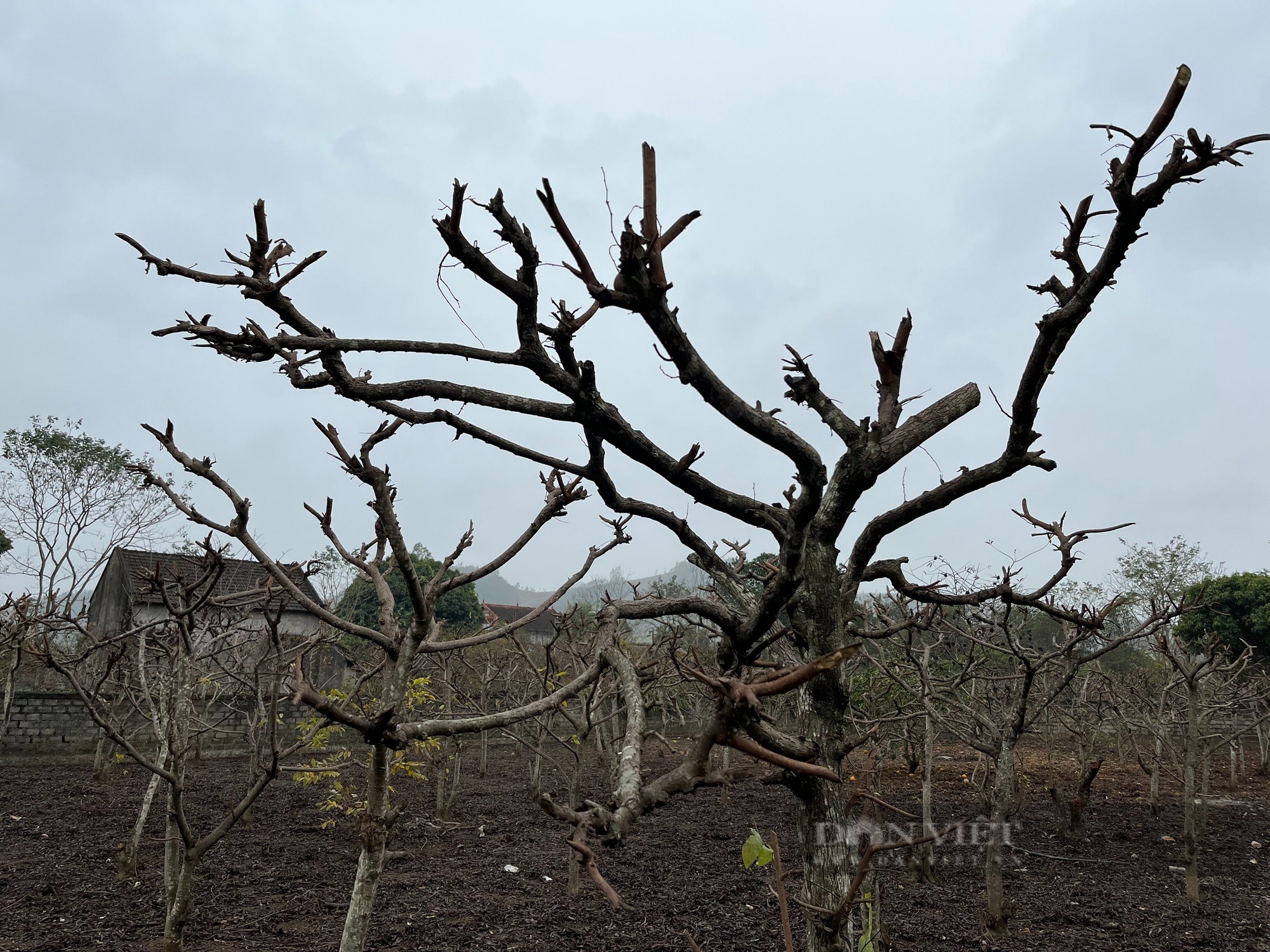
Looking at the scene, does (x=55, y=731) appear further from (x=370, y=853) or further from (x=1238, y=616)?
(x=1238, y=616)

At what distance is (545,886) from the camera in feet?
24.3

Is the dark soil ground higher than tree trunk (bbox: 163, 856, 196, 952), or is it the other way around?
tree trunk (bbox: 163, 856, 196, 952)

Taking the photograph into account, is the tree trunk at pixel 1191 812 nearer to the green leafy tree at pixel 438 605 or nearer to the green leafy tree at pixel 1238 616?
the green leafy tree at pixel 1238 616

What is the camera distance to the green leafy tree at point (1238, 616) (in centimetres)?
1878

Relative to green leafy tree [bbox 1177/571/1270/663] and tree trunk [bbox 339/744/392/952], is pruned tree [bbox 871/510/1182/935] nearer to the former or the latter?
tree trunk [bbox 339/744/392/952]

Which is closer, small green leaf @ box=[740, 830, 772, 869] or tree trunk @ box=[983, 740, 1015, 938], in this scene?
small green leaf @ box=[740, 830, 772, 869]

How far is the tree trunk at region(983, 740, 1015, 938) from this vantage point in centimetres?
572

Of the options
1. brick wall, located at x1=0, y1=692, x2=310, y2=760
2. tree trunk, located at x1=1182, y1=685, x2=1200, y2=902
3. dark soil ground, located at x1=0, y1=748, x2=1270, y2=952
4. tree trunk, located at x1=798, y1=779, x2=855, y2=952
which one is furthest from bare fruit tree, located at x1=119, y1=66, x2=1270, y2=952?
brick wall, located at x1=0, y1=692, x2=310, y2=760

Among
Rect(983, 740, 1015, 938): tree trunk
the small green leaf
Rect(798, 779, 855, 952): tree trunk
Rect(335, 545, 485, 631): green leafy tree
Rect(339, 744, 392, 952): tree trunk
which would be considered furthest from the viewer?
Rect(335, 545, 485, 631): green leafy tree

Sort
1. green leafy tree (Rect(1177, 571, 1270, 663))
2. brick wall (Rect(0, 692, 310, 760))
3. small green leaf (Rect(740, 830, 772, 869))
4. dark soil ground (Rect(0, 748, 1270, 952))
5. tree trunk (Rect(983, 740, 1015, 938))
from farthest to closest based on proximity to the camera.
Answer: green leafy tree (Rect(1177, 571, 1270, 663)), brick wall (Rect(0, 692, 310, 760)), dark soil ground (Rect(0, 748, 1270, 952)), tree trunk (Rect(983, 740, 1015, 938)), small green leaf (Rect(740, 830, 772, 869))

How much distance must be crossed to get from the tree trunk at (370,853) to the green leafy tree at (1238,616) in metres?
21.1

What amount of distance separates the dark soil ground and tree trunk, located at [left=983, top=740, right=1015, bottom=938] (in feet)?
0.49

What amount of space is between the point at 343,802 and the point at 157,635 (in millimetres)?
Answer: 4159

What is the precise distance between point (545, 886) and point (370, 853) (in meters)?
5.24
